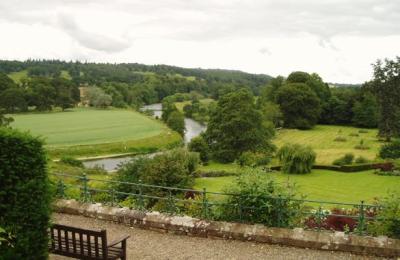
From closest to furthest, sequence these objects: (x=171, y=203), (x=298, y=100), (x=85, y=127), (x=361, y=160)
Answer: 1. (x=171, y=203)
2. (x=361, y=160)
3. (x=298, y=100)
4. (x=85, y=127)

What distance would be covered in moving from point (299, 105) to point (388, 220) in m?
70.3

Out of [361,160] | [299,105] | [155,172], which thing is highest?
[299,105]

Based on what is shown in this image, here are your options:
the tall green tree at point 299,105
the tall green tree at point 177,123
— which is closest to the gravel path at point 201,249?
the tall green tree at point 299,105

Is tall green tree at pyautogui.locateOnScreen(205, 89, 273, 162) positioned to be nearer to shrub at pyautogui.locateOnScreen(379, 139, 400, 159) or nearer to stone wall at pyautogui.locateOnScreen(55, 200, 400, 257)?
shrub at pyautogui.locateOnScreen(379, 139, 400, 159)

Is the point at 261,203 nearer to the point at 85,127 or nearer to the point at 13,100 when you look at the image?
the point at 85,127

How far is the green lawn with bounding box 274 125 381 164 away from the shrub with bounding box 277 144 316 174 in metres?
4.44

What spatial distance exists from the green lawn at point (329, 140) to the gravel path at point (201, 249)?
40.5 metres

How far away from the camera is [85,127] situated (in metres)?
88.3

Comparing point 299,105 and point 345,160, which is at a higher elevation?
point 299,105

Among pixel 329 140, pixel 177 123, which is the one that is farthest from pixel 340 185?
pixel 177 123

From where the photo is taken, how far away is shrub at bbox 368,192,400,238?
909 centimetres

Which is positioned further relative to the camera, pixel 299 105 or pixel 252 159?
pixel 299 105

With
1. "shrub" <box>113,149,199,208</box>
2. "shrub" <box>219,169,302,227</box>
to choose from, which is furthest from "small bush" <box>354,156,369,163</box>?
"shrub" <box>219,169,302,227</box>

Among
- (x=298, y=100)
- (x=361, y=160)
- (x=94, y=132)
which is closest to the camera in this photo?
(x=361, y=160)
